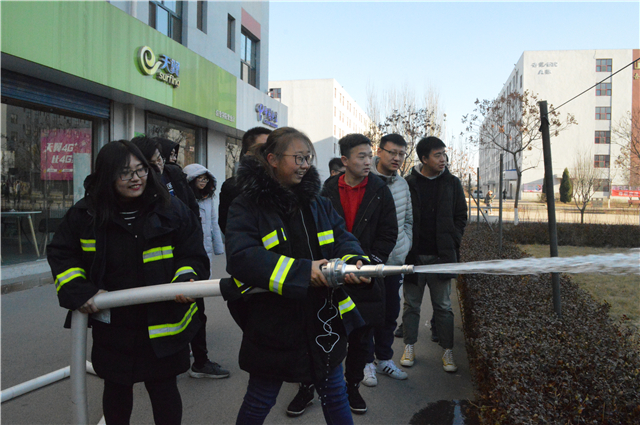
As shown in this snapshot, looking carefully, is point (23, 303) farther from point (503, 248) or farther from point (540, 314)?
point (503, 248)

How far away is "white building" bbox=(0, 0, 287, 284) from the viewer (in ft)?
23.2

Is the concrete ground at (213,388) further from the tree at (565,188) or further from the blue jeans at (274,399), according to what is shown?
the tree at (565,188)

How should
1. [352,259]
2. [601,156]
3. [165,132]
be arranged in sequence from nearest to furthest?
[352,259] → [165,132] → [601,156]

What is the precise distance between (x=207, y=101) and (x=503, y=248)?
8.28 meters

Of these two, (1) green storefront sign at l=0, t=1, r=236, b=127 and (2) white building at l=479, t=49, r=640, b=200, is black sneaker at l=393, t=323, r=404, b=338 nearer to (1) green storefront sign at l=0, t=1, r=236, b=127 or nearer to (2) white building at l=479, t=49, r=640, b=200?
(1) green storefront sign at l=0, t=1, r=236, b=127

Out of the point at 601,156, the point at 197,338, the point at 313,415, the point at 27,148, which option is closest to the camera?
the point at 313,415

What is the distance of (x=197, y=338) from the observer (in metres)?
3.88

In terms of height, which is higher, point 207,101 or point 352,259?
A: point 207,101

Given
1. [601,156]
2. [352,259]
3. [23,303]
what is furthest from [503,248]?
[601,156]

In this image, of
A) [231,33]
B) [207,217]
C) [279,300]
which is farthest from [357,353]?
[231,33]

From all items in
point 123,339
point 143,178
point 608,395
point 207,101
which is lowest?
point 608,395

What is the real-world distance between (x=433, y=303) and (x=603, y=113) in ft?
207

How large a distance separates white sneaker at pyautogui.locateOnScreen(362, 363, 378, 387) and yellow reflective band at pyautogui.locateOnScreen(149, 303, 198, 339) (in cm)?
186

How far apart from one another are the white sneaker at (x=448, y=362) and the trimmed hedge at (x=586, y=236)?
36.0ft
